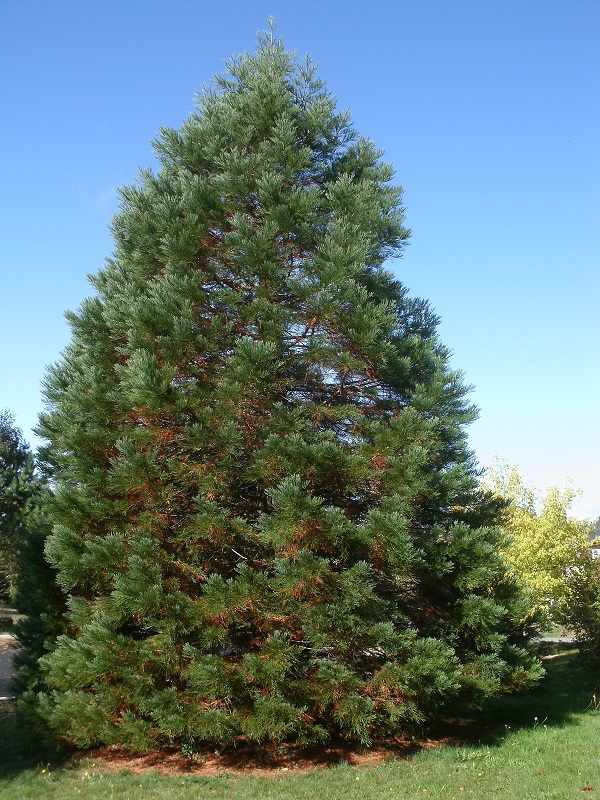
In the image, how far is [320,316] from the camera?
890 cm

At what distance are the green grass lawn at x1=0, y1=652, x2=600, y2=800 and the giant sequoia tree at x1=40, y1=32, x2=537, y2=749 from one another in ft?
1.55

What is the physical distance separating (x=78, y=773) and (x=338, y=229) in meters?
7.91

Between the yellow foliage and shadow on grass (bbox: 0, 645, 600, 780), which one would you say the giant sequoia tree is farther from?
the yellow foliage

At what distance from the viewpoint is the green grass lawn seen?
6.59 m

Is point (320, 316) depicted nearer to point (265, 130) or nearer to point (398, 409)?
point (398, 409)

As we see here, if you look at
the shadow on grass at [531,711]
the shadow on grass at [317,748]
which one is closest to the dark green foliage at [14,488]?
the shadow on grass at [317,748]

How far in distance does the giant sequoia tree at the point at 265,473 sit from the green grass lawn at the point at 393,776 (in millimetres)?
472

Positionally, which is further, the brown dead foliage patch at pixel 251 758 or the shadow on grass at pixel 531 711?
the shadow on grass at pixel 531 711

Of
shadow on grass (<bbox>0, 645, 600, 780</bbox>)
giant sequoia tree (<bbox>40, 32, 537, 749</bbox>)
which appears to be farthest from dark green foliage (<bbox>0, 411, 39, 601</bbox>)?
giant sequoia tree (<bbox>40, 32, 537, 749</bbox>)

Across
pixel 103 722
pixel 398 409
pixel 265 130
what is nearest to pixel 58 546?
pixel 103 722

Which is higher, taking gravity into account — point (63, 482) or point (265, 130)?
→ point (265, 130)

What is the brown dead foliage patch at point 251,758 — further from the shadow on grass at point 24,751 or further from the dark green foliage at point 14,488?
the dark green foliage at point 14,488

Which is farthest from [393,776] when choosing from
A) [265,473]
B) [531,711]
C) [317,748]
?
[531,711]

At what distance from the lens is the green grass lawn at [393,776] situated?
659 centimetres
